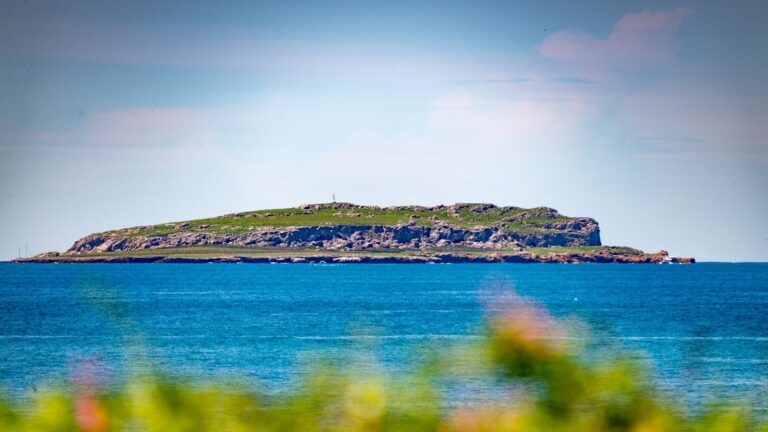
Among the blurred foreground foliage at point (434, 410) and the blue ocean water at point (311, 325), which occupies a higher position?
the blurred foreground foliage at point (434, 410)

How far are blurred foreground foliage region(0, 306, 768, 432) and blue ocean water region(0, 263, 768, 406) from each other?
28 centimetres

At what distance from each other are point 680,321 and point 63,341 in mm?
44527

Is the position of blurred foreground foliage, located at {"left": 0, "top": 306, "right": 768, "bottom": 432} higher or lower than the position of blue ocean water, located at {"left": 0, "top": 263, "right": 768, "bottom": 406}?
higher

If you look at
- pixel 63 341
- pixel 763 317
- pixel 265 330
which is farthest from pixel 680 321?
pixel 63 341

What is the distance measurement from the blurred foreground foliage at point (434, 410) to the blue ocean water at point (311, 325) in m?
0.28

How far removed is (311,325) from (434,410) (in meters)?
68.6

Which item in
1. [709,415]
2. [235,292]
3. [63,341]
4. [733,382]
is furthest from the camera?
[235,292]

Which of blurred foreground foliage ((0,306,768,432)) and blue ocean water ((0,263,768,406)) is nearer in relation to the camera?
blurred foreground foliage ((0,306,768,432))

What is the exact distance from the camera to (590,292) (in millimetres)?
127875

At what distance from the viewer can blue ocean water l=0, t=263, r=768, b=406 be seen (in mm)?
11227

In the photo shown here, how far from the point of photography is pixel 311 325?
2835 inches

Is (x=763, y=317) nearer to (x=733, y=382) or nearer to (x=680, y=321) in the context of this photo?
(x=680, y=321)

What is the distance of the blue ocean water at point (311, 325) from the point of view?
11.2m

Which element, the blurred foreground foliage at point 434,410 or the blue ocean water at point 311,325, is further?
the blue ocean water at point 311,325
